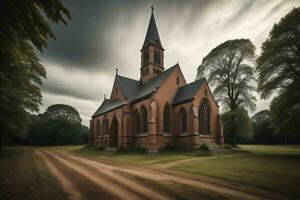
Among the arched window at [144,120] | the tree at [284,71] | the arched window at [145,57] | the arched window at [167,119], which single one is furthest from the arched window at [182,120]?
the arched window at [145,57]

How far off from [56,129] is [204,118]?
59870mm

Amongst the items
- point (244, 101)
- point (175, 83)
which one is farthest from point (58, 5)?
point (244, 101)

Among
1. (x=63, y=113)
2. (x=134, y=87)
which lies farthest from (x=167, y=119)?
(x=63, y=113)

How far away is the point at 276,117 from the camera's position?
20.6 m

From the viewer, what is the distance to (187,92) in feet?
98.7

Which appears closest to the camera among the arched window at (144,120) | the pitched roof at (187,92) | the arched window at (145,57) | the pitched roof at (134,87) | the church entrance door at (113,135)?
the pitched roof at (187,92)

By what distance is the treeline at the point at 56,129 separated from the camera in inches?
2758

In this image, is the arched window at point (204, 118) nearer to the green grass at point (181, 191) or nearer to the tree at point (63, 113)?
the green grass at point (181, 191)

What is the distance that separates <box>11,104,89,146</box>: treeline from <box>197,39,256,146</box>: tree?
58.4 m

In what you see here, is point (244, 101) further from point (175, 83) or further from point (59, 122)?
point (59, 122)

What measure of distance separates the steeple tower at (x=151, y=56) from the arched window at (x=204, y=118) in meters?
12.0

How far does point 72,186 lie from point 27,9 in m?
6.49

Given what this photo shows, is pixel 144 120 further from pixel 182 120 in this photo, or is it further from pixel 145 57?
pixel 145 57

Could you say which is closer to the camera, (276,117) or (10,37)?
(10,37)
